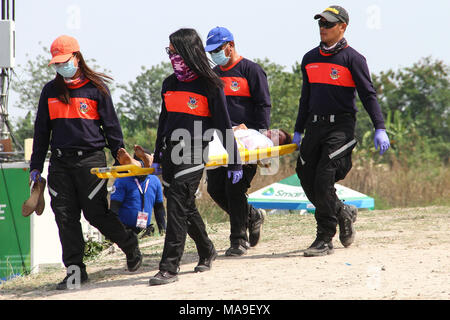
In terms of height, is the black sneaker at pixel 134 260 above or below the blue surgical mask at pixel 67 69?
below

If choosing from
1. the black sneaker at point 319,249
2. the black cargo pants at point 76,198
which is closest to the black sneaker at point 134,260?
the black cargo pants at point 76,198

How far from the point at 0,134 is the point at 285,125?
1403 cm

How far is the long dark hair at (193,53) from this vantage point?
591 centimetres

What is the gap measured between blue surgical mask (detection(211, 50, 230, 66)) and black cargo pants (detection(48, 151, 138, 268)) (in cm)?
135

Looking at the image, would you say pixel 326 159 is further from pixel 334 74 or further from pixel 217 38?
pixel 217 38

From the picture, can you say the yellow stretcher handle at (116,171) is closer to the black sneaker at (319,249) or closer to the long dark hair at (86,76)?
the long dark hair at (86,76)

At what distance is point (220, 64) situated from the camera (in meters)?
6.99

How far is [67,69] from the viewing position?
6.22 meters

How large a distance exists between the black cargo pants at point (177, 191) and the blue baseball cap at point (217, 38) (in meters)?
1.15

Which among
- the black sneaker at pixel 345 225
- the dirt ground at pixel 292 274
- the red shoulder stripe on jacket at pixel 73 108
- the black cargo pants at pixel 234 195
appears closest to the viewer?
the dirt ground at pixel 292 274

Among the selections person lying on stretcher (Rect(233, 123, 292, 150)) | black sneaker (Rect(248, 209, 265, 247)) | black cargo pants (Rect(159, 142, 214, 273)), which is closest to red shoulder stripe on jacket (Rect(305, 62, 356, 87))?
person lying on stretcher (Rect(233, 123, 292, 150))

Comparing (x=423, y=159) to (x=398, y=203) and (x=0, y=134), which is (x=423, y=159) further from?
(x=0, y=134)

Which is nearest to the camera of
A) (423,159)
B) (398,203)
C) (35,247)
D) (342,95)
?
(342,95)

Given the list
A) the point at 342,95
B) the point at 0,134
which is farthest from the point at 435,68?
the point at 342,95
